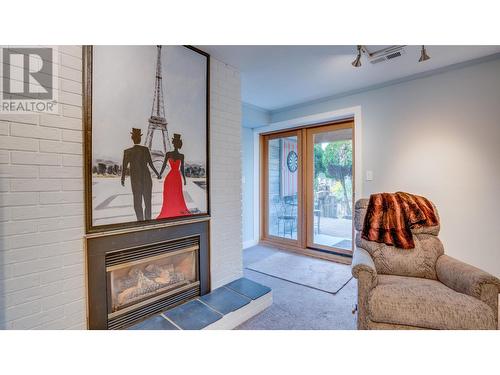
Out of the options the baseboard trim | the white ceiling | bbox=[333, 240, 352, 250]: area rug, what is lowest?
the baseboard trim

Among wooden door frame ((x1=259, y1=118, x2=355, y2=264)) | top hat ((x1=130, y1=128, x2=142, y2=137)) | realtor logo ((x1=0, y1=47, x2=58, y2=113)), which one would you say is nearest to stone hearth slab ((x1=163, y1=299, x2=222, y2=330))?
top hat ((x1=130, y1=128, x2=142, y2=137))

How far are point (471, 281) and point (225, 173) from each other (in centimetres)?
200

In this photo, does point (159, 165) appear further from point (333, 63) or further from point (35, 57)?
point (333, 63)

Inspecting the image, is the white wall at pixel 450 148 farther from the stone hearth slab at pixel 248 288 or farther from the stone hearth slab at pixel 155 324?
the stone hearth slab at pixel 155 324

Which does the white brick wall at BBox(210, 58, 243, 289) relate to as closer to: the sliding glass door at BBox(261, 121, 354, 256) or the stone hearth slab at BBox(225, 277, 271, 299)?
the stone hearth slab at BBox(225, 277, 271, 299)

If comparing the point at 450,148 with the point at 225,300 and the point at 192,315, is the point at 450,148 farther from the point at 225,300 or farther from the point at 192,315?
the point at 192,315

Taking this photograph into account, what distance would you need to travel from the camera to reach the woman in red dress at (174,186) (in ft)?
5.74

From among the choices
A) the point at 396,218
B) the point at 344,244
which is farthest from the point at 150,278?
the point at 344,244

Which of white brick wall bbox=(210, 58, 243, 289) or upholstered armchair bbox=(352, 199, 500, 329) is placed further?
white brick wall bbox=(210, 58, 243, 289)

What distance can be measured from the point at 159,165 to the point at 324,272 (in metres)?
2.43

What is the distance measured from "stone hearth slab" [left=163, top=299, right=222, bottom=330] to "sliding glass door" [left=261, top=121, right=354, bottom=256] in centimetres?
225

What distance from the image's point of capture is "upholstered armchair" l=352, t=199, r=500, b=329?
1247 millimetres

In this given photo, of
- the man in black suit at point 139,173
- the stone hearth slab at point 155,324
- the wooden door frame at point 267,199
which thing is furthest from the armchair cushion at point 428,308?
the wooden door frame at point 267,199
